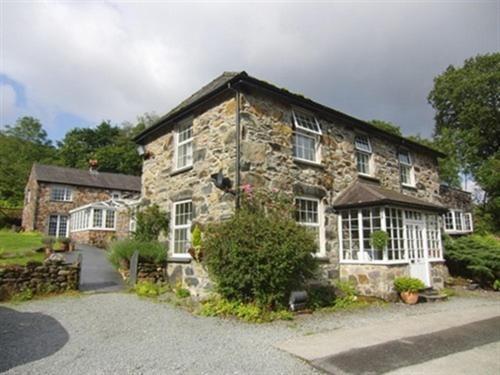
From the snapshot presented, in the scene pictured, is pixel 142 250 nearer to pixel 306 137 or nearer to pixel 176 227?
pixel 176 227

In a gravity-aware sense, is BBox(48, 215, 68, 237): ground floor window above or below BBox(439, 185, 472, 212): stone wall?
below

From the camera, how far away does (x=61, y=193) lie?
29219 mm

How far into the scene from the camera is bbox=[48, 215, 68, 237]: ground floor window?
2823 cm

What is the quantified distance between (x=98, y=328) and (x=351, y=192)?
27.8ft

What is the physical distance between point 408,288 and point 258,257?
5085mm

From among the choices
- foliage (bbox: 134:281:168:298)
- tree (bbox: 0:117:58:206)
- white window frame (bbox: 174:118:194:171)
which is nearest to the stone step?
foliage (bbox: 134:281:168:298)

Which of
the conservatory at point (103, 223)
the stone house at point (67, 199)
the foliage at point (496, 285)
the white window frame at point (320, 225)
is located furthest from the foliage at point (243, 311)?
the stone house at point (67, 199)

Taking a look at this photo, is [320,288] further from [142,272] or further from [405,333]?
[142,272]

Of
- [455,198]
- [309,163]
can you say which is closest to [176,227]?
[309,163]

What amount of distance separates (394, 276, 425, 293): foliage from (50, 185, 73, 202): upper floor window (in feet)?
94.4

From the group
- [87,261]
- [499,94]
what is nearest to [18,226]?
[87,261]

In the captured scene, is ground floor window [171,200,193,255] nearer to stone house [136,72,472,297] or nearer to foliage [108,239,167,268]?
stone house [136,72,472,297]

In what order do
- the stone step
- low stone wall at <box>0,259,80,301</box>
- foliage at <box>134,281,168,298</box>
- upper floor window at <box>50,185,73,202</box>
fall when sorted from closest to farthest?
low stone wall at <box>0,259,80,301</box>
foliage at <box>134,281,168,298</box>
the stone step
upper floor window at <box>50,185,73,202</box>

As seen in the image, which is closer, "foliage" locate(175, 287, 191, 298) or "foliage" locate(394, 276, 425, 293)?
"foliage" locate(175, 287, 191, 298)
